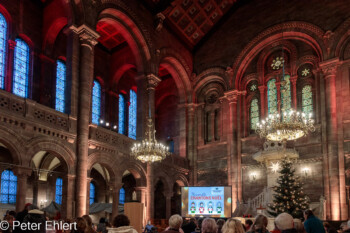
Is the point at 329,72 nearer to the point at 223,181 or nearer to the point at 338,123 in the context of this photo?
the point at 338,123

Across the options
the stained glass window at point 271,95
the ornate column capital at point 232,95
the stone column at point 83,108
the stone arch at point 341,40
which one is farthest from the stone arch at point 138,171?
the stone arch at point 341,40

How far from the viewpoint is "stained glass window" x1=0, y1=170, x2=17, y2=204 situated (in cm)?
1944

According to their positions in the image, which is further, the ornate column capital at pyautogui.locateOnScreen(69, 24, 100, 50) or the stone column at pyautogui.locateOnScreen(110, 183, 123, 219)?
the stone column at pyautogui.locateOnScreen(110, 183, 123, 219)

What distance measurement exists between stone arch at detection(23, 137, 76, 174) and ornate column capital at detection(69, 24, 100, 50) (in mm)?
4866

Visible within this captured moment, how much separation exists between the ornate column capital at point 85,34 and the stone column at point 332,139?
12037 millimetres

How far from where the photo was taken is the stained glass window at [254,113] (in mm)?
24094

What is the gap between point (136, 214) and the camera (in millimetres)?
12422

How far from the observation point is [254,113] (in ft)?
79.7

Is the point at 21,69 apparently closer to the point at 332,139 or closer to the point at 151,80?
the point at 151,80

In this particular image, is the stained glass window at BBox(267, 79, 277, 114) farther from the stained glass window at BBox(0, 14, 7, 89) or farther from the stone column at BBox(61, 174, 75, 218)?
the stained glass window at BBox(0, 14, 7, 89)

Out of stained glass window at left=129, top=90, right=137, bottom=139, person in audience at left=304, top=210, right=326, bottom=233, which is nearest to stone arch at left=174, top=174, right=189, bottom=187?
stained glass window at left=129, top=90, right=137, bottom=139

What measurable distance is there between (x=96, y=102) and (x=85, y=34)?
7475 mm

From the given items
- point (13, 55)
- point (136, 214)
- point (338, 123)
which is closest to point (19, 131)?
point (136, 214)

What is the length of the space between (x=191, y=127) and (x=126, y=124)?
435 cm
